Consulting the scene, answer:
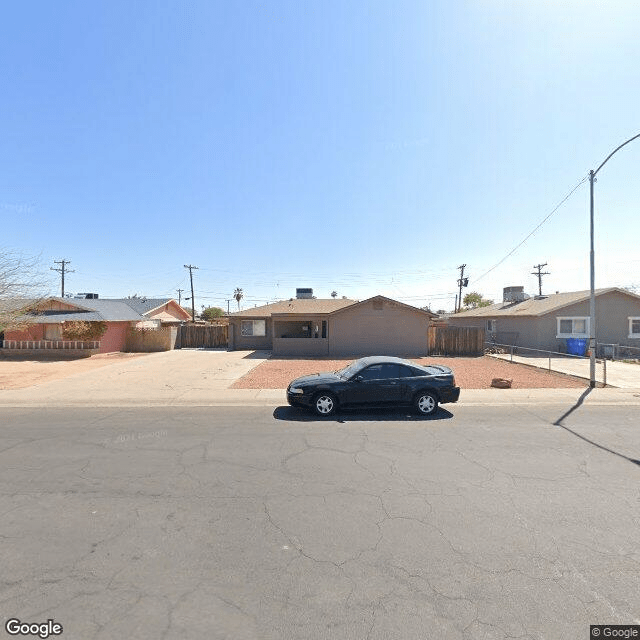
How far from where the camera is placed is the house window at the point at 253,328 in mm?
27484

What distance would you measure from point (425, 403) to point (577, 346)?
2014cm

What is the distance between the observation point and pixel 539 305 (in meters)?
26.4

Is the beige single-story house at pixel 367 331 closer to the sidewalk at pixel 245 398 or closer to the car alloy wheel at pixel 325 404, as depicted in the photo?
the sidewalk at pixel 245 398

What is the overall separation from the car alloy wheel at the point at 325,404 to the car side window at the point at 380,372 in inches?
40.5

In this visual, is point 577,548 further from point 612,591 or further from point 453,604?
point 453,604

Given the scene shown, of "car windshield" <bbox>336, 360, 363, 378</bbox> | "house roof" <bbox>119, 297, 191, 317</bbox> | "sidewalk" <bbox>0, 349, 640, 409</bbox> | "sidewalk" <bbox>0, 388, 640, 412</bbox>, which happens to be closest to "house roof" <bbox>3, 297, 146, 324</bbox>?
"house roof" <bbox>119, 297, 191, 317</bbox>

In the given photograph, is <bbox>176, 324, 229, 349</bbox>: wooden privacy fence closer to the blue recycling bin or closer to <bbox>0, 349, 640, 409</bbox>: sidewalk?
<bbox>0, 349, 640, 409</bbox>: sidewalk

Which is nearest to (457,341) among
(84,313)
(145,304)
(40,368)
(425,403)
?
(425,403)

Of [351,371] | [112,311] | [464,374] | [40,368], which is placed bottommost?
[40,368]

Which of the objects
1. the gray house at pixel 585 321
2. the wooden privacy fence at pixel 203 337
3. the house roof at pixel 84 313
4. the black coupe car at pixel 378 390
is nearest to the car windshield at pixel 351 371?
the black coupe car at pixel 378 390

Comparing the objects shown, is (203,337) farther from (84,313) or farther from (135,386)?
(135,386)

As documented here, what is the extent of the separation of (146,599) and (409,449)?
4.72 m

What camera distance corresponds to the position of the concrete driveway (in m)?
10.7

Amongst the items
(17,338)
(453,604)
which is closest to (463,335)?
(453,604)
